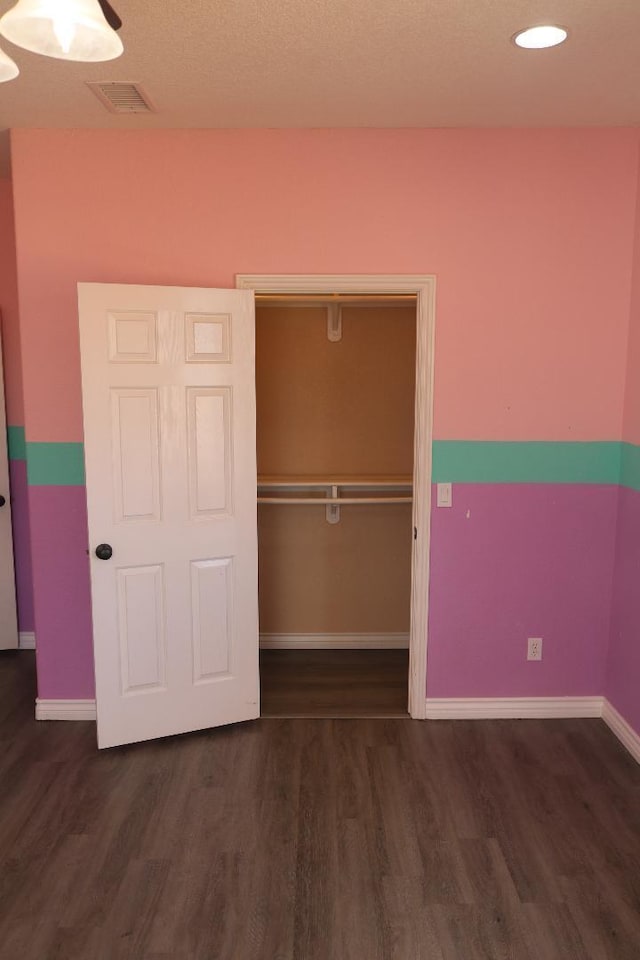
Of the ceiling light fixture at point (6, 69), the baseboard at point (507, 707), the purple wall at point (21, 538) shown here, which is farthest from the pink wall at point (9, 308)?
the baseboard at point (507, 707)

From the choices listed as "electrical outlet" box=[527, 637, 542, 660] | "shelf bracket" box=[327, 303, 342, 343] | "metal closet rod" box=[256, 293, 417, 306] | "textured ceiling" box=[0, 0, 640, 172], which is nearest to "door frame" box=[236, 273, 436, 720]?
"electrical outlet" box=[527, 637, 542, 660]

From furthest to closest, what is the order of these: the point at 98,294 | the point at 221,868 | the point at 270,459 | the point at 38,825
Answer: the point at 270,459, the point at 98,294, the point at 38,825, the point at 221,868

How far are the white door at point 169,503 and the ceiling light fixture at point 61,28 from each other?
5.13 feet

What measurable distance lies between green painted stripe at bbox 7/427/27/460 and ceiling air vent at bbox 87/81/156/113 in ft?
6.52

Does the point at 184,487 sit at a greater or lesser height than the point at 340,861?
greater

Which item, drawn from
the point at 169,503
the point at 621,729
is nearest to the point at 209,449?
the point at 169,503

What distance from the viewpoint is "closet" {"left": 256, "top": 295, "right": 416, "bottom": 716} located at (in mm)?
4223

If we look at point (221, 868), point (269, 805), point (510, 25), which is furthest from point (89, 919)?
point (510, 25)

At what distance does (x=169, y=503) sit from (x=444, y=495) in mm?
1270

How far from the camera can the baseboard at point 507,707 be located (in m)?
3.49

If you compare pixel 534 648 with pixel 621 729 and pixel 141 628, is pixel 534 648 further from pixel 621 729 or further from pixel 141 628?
pixel 141 628

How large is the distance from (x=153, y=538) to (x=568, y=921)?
2.09 m

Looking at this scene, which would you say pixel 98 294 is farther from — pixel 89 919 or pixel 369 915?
pixel 369 915

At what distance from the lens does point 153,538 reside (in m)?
3.16
